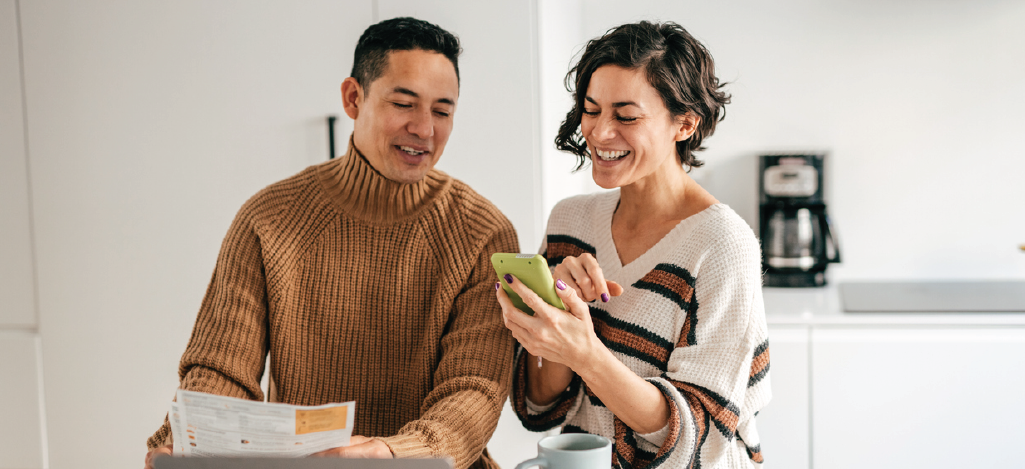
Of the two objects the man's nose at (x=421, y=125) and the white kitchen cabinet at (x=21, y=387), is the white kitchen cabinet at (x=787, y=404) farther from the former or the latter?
the white kitchen cabinet at (x=21, y=387)

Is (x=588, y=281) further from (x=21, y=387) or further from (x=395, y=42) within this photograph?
(x=21, y=387)

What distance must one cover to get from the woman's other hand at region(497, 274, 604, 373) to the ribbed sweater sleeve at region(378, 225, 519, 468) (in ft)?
0.50

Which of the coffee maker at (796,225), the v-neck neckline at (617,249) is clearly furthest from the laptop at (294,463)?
the coffee maker at (796,225)

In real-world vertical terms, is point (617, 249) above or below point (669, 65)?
below

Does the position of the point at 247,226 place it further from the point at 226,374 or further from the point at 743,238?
the point at 743,238

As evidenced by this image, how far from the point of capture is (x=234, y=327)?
44.2 inches

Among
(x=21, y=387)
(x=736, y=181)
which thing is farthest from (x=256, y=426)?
(x=736, y=181)

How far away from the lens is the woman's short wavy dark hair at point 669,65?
1.05m

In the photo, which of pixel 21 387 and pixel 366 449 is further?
pixel 21 387

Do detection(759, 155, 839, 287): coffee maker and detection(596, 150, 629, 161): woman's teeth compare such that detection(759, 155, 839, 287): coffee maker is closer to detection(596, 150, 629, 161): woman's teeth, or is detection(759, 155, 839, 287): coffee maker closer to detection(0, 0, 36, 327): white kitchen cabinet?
detection(596, 150, 629, 161): woman's teeth

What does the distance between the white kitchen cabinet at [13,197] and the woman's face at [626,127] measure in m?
1.64

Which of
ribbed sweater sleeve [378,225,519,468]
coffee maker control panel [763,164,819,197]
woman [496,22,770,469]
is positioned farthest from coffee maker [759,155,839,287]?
ribbed sweater sleeve [378,225,519,468]

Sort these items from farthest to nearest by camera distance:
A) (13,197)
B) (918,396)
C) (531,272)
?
(13,197)
(918,396)
(531,272)

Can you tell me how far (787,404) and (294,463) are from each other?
1.45m
